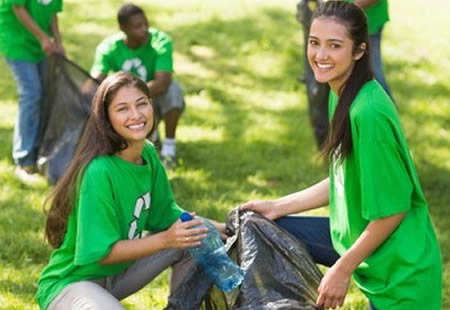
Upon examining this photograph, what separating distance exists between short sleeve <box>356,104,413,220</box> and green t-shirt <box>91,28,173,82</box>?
300cm

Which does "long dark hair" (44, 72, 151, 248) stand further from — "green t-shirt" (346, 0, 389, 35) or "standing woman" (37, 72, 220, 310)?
"green t-shirt" (346, 0, 389, 35)

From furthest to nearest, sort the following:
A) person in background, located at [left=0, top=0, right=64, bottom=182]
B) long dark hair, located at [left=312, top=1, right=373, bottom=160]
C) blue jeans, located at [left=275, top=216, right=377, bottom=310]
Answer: person in background, located at [left=0, top=0, right=64, bottom=182] < blue jeans, located at [left=275, top=216, right=377, bottom=310] < long dark hair, located at [left=312, top=1, right=373, bottom=160]

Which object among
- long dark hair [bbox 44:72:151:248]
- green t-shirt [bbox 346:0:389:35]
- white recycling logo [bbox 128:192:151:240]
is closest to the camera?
long dark hair [bbox 44:72:151:248]

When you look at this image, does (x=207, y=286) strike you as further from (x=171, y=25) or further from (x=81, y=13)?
(x=81, y=13)

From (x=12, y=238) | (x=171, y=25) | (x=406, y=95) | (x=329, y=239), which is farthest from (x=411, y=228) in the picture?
(x=171, y=25)

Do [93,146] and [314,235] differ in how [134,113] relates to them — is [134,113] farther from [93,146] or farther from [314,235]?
[314,235]

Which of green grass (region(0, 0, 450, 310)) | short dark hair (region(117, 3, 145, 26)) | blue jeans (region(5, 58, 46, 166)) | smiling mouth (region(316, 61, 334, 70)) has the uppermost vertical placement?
smiling mouth (region(316, 61, 334, 70))

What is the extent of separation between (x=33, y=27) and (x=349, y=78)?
3.00 metres

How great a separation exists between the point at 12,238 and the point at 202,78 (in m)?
3.33

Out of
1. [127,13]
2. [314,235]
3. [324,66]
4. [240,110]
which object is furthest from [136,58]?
[324,66]

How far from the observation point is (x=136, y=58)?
Answer: 18.9ft

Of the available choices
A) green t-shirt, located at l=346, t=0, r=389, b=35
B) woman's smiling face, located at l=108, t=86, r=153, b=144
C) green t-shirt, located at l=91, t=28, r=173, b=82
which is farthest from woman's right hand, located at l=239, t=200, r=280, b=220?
green t-shirt, located at l=91, t=28, r=173, b=82

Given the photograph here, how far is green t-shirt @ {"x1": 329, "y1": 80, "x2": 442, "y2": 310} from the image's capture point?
289 centimetres

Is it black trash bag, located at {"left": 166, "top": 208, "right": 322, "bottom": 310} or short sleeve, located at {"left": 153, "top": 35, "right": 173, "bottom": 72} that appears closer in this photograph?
black trash bag, located at {"left": 166, "top": 208, "right": 322, "bottom": 310}
